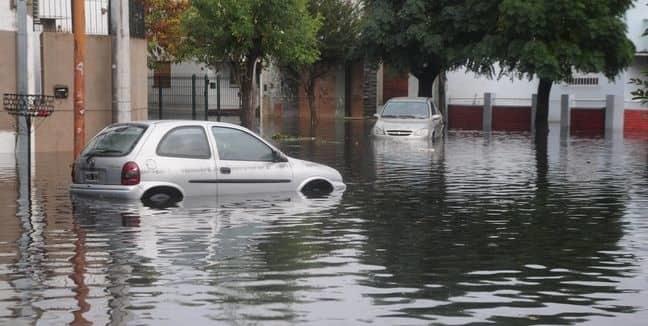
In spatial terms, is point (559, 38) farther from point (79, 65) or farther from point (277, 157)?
point (277, 157)

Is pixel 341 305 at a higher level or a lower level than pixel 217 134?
lower

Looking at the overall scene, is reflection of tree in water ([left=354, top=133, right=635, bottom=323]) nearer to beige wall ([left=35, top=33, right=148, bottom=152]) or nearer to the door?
the door

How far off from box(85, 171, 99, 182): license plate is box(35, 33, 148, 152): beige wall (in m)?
11.8

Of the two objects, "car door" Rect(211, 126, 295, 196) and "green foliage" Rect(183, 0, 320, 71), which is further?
"green foliage" Rect(183, 0, 320, 71)

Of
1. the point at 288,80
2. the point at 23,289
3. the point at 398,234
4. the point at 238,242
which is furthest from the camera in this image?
the point at 288,80

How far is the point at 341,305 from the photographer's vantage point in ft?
29.2

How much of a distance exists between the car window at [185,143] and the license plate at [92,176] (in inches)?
35.2

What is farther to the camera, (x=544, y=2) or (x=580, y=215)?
(x=544, y=2)

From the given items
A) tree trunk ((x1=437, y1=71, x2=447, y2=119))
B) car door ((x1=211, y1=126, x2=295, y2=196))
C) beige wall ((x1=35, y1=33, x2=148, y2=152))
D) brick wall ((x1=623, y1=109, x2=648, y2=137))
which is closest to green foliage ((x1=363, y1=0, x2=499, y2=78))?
brick wall ((x1=623, y1=109, x2=648, y2=137))

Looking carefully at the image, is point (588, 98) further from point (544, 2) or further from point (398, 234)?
point (398, 234)

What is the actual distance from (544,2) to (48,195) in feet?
96.6

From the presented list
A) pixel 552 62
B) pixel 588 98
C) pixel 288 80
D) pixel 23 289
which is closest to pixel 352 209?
pixel 23 289

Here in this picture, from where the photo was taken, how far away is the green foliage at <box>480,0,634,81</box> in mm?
43250

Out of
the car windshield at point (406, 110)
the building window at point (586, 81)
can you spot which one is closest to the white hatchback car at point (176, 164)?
the car windshield at point (406, 110)
